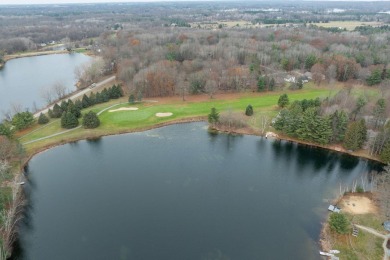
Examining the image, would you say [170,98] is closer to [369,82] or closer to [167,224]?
[167,224]

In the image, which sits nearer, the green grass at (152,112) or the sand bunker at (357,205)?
the sand bunker at (357,205)

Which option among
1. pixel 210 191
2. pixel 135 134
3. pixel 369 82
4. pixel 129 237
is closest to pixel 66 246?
pixel 129 237

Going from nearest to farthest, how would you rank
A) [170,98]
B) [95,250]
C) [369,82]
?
[95,250], [170,98], [369,82]

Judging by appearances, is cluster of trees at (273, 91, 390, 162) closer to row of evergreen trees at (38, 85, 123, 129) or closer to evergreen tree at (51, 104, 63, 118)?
row of evergreen trees at (38, 85, 123, 129)

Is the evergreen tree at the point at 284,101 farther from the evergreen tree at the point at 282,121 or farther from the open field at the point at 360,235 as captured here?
the open field at the point at 360,235

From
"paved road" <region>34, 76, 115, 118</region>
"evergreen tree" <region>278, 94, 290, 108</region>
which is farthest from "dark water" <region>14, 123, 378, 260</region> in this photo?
"paved road" <region>34, 76, 115, 118</region>

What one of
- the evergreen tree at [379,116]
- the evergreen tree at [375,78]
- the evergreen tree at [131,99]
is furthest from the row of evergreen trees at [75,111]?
the evergreen tree at [375,78]
